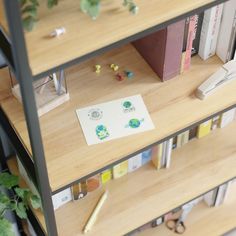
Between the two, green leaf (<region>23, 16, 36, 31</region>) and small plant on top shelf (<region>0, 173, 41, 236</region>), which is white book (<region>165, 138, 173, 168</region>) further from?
green leaf (<region>23, 16, 36, 31</region>)

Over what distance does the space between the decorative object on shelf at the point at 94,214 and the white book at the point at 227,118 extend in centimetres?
46

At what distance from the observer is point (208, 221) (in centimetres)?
204

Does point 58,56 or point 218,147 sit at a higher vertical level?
point 58,56

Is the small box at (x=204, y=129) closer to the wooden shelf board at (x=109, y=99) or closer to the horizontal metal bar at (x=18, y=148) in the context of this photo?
the wooden shelf board at (x=109, y=99)

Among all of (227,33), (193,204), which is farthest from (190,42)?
(193,204)

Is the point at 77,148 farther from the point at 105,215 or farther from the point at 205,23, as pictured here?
the point at 205,23

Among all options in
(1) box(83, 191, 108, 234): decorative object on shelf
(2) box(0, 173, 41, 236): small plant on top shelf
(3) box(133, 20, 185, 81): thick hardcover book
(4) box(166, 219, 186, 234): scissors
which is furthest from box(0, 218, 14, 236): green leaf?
(4) box(166, 219, 186, 234): scissors

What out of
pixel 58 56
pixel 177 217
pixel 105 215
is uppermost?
pixel 58 56

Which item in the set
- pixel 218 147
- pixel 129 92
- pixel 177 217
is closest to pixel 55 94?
pixel 129 92

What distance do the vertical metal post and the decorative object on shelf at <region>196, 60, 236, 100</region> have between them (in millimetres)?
473

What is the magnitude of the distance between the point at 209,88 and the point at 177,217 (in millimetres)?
698

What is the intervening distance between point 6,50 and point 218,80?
0.62m

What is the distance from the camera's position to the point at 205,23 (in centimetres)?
152

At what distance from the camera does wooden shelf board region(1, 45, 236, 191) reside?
138 cm
